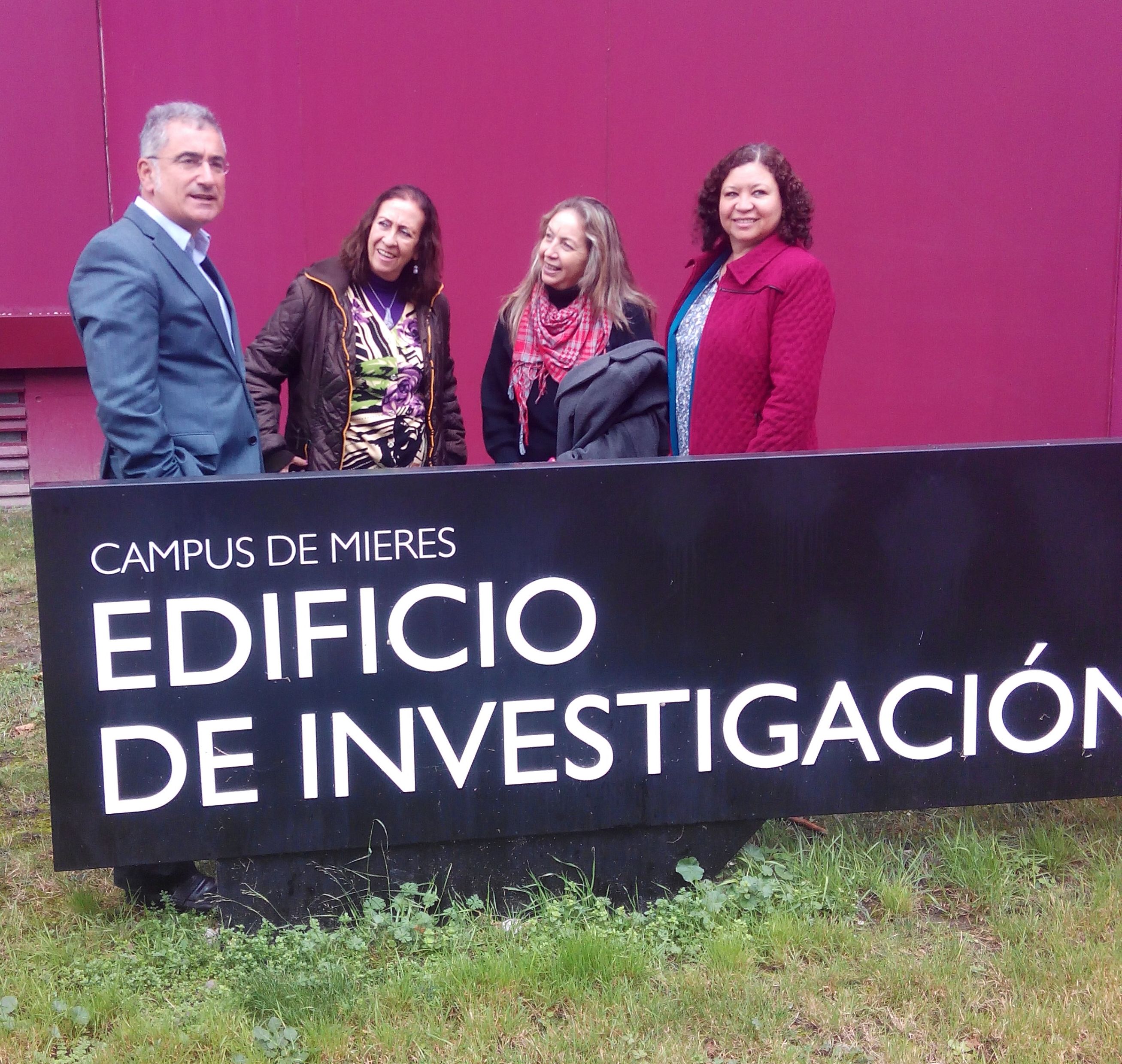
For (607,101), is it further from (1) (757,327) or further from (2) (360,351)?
(1) (757,327)

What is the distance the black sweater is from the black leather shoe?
1.44m

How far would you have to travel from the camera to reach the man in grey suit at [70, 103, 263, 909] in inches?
104

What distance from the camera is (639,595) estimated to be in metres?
2.74

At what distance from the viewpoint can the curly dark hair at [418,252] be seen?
344 cm

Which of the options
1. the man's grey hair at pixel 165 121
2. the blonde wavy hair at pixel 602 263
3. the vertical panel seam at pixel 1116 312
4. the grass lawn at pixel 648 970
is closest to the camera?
the grass lawn at pixel 648 970

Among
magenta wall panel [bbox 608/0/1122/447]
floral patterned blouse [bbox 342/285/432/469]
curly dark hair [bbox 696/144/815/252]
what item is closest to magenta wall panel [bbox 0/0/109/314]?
magenta wall panel [bbox 608/0/1122/447]

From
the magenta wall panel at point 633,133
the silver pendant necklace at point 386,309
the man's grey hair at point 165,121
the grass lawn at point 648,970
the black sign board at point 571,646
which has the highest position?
the magenta wall panel at point 633,133

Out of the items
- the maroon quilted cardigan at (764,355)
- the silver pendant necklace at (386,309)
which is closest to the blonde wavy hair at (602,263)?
the maroon quilted cardigan at (764,355)

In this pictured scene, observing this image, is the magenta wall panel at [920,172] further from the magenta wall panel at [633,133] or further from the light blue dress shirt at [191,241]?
the light blue dress shirt at [191,241]

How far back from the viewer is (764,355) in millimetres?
3170

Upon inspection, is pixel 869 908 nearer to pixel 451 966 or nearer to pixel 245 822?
pixel 451 966

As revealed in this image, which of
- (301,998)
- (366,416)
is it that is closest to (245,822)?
(301,998)

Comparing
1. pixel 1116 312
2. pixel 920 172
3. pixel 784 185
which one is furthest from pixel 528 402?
pixel 1116 312

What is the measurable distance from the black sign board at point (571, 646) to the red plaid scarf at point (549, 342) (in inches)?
31.6
